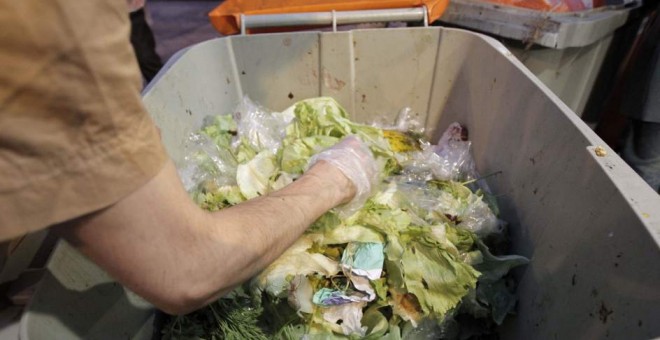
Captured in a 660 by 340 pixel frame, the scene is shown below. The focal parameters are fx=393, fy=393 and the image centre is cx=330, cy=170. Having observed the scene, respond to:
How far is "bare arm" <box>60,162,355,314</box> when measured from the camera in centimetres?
54

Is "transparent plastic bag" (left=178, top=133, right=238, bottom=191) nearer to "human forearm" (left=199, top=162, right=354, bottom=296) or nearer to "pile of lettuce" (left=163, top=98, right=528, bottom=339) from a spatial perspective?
"pile of lettuce" (left=163, top=98, right=528, bottom=339)

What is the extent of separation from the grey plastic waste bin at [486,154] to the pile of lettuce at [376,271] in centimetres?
11

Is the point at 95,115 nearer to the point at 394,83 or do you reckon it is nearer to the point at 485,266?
the point at 485,266

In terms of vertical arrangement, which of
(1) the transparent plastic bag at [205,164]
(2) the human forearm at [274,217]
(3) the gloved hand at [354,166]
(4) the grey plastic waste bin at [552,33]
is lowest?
(1) the transparent plastic bag at [205,164]

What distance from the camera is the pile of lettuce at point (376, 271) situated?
1.05m

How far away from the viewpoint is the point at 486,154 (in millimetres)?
1433

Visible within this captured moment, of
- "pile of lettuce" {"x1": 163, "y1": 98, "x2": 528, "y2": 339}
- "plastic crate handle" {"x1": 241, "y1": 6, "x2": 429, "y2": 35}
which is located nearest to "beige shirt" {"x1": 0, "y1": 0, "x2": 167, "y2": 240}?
"pile of lettuce" {"x1": 163, "y1": 98, "x2": 528, "y2": 339}

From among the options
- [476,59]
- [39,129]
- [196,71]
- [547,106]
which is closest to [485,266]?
[547,106]

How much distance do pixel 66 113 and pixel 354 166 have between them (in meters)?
0.76

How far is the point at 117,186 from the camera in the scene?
0.52m

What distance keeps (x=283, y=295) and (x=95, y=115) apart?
703 millimetres

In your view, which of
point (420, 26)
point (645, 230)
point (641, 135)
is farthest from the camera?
point (641, 135)

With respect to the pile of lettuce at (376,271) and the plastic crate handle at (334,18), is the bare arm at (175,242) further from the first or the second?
the plastic crate handle at (334,18)

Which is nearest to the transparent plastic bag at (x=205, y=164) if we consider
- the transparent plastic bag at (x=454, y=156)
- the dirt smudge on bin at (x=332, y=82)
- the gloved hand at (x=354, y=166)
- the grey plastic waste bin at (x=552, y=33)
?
the gloved hand at (x=354, y=166)
